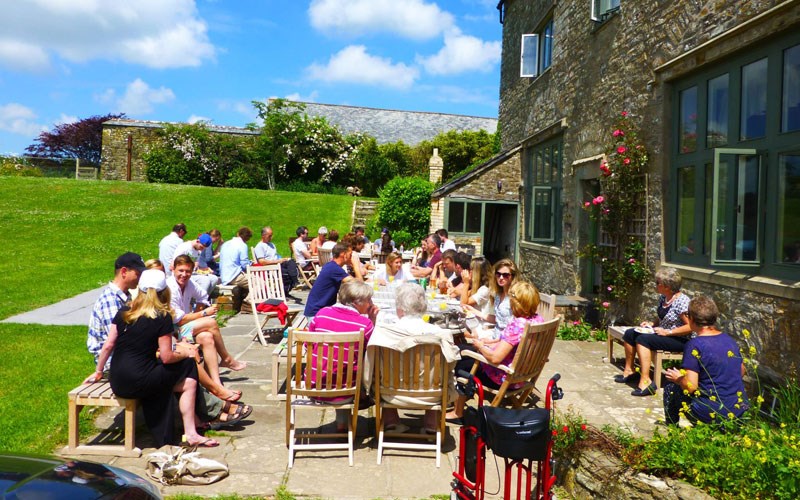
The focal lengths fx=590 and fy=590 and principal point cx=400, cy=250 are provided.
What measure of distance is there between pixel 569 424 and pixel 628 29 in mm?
6153

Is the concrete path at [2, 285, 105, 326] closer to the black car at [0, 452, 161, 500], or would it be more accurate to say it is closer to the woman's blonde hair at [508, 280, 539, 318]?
the woman's blonde hair at [508, 280, 539, 318]

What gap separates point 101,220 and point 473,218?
13.7 meters

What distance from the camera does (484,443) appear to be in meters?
3.25

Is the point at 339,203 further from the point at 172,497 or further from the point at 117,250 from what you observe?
the point at 172,497

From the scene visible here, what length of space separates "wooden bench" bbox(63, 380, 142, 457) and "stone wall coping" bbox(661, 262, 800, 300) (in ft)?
16.8

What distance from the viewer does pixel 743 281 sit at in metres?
5.37

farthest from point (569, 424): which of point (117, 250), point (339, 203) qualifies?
point (339, 203)

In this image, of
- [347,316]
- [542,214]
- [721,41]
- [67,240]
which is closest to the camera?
[347,316]

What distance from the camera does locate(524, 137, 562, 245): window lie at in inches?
458

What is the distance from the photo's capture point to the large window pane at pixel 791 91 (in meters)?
4.82

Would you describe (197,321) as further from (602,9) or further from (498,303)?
(602,9)

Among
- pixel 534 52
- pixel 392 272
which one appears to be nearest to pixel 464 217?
pixel 534 52

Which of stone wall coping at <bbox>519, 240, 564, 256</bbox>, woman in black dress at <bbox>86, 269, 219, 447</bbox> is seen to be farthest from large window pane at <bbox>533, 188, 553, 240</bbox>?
woman in black dress at <bbox>86, 269, 219, 447</bbox>

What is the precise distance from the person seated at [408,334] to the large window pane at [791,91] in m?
3.39
